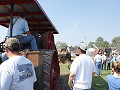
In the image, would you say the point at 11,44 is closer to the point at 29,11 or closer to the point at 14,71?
the point at 14,71

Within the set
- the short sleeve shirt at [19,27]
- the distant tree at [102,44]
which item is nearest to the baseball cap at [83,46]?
the short sleeve shirt at [19,27]

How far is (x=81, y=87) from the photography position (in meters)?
3.52

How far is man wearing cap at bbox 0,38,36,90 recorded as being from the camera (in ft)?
6.44

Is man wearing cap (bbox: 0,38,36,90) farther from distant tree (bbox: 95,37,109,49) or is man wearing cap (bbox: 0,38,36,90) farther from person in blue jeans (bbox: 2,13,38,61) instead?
distant tree (bbox: 95,37,109,49)

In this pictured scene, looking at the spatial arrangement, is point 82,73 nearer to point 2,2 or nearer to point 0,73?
point 0,73

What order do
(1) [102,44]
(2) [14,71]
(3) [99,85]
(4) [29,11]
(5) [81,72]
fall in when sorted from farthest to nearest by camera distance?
(1) [102,44] < (3) [99,85] < (4) [29,11] < (5) [81,72] < (2) [14,71]

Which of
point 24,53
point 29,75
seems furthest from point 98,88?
point 29,75

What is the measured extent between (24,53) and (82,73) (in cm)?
118

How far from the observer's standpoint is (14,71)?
2.02 m

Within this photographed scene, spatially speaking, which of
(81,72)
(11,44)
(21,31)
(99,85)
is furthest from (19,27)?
(99,85)

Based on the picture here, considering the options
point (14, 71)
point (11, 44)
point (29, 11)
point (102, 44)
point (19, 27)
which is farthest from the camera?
point (102, 44)

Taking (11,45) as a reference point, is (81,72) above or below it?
below

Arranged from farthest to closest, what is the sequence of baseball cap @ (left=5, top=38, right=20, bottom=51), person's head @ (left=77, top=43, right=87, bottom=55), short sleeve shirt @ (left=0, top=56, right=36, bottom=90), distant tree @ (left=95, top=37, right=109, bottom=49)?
distant tree @ (left=95, top=37, right=109, bottom=49), person's head @ (left=77, top=43, right=87, bottom=55), baseball cap @ (left=5, top=38, right=20, bottom=51), short sleeve shirt @ (left=0, top=56, right=36, bottom=90)

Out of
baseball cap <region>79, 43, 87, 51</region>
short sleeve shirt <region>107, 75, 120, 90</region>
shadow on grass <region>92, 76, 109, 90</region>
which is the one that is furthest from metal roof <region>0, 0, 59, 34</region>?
shadow on grass <region>92, 76, 109, 90</region>
